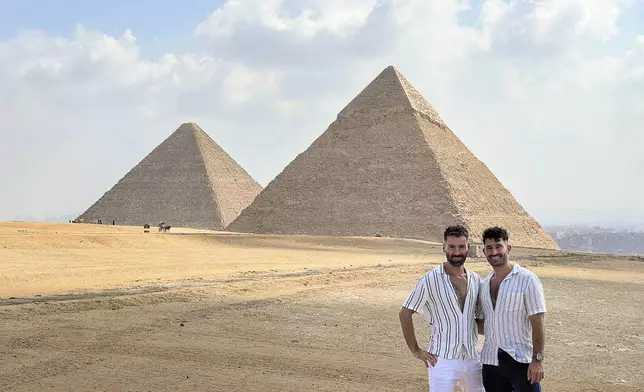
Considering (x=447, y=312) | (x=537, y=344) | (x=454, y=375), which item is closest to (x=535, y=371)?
(x=537, y=344)

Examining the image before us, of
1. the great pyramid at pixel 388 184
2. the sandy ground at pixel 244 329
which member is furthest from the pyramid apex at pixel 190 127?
the sandy ground at pixel 244 329

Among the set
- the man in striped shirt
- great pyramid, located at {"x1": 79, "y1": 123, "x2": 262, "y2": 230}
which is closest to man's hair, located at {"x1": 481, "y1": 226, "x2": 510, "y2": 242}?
the man in striped shirt

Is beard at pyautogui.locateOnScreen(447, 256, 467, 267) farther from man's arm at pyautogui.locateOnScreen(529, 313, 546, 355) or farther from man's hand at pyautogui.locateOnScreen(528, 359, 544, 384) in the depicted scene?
man's hand at pyautogui.locateOnScreen(528, 359, 544, 384)

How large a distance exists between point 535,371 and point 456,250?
770 mm

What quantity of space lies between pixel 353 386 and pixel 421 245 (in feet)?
83.0

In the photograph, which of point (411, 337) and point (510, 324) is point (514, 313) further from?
point (411, 337)

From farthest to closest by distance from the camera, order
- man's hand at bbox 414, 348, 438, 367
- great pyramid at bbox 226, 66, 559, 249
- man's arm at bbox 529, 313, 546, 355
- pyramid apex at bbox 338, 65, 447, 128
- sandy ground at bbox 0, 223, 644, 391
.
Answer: pyramid apex at bbox 338, 65, 447, 128, great pyramid at bbox 226, 66, 559, 249, sandy ground at bbox 0, 223, 644, 391, man's hand at bbox 414, 348, 438, 367, man's arm at bbox 529, 313, 546, 355

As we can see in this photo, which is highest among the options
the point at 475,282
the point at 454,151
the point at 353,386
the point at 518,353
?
the point at 454,151

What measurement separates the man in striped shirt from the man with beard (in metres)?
0.08

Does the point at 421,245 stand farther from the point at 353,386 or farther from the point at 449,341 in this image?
the point at 449,341

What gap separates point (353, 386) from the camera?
18.9 ft

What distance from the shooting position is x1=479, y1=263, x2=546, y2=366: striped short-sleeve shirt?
3676mm

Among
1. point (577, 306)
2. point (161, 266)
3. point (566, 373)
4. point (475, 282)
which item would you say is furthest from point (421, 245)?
point (475, 282)

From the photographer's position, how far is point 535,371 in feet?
12.0
